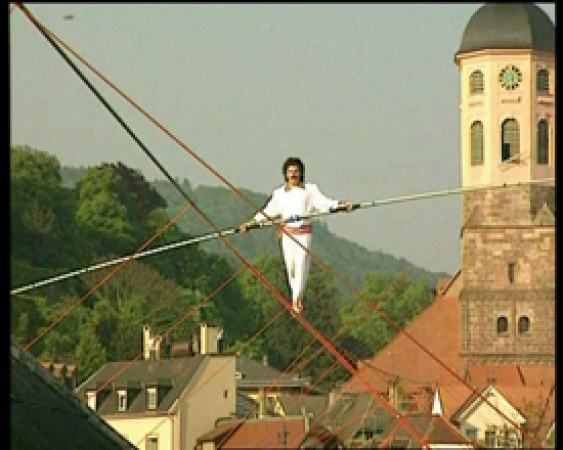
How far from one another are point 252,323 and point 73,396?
390 feet

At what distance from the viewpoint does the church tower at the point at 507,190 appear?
11394cm

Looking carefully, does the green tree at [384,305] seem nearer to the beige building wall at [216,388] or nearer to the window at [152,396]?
the beige building wall at [216,388]

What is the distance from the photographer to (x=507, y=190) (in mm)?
114625

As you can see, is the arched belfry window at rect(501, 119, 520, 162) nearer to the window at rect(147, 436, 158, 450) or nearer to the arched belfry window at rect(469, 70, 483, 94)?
the arched belfry window at rect(469, 70, 483, 94)

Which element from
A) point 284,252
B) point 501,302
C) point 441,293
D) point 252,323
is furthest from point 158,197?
point 284,252

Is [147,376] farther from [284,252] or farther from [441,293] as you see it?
[441,293]

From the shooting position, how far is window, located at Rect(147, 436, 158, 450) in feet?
58.3

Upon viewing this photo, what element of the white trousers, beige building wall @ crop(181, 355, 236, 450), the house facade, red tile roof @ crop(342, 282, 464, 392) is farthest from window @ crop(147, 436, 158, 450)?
red tile roof @ crop(342, 282, 464, 392)

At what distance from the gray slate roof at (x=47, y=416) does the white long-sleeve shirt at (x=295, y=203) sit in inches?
89.0

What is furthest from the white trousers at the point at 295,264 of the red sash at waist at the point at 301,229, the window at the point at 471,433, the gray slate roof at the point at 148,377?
the window at the point at 471,433

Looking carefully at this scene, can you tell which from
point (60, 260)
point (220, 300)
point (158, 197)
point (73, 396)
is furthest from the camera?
point (158, 197)

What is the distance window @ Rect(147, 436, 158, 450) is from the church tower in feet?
308

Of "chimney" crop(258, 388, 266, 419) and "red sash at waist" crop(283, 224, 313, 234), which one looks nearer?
"red sash at waist" crop(283, 224, 313, 234)

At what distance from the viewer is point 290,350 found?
458 ft
